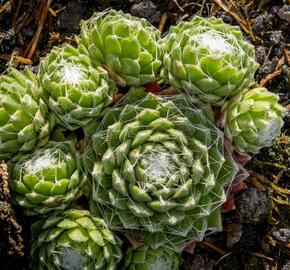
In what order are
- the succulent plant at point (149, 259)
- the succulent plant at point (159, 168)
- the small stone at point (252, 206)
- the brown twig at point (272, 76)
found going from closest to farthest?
the succulent plant at point (159, 168), the succulent plant at point (149, 259), the small stone at point (252, 206), the brown twig at point (272, 76)

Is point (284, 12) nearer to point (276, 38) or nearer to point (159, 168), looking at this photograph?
point (276, 38)

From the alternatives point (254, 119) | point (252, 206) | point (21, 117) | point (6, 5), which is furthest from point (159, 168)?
point (6, 5)

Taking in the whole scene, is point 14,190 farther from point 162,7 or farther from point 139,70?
point 162,7

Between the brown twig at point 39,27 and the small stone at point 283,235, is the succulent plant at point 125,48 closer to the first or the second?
the brown twig at point 39,27

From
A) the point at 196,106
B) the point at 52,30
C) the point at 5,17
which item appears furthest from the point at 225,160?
the point at 5,17

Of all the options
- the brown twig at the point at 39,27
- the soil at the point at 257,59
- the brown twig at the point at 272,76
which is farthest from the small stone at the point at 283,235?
the brown twig at the point at 39,27

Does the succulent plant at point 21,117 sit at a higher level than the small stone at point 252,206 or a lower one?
higher
